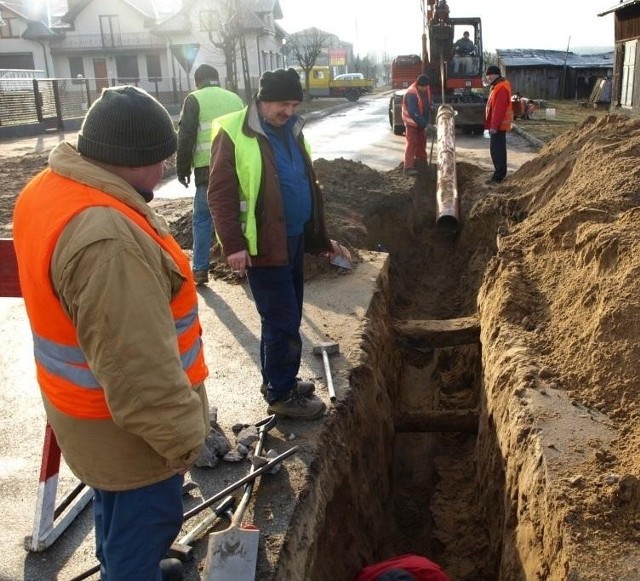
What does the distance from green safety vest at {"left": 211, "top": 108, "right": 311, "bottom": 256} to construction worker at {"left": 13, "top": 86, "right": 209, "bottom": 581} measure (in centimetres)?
142

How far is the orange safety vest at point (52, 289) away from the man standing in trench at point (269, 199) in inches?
59.6

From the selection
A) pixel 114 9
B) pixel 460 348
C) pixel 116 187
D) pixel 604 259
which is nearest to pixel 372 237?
pixel 460 348

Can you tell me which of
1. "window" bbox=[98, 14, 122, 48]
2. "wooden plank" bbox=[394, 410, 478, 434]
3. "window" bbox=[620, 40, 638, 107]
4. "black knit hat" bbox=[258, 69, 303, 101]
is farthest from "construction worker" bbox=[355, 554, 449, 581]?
"window" bbox=[98, 14, 122, 48]

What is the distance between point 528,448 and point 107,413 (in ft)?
8.14

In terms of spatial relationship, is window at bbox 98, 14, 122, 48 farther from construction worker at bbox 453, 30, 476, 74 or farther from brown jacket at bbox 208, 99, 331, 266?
brown jacket at bbox 208, 99, 331, 266

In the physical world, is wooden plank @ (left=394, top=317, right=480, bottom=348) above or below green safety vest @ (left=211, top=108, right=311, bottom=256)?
below

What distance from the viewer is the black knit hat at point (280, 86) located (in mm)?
3535

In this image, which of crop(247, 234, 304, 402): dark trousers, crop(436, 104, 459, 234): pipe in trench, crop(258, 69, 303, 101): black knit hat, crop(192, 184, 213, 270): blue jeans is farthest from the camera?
crop(436, 104, 459, 234): pipe in trench

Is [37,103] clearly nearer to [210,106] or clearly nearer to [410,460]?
[210,106]

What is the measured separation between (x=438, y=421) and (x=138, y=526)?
3.93 meters

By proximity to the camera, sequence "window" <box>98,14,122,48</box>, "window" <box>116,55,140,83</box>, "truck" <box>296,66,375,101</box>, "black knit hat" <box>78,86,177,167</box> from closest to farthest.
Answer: "black knit hat" <box>78,86,177,167</box> < "window" <box>98,14,122,48</box> < "window" <box>116,55,140,83</box> < "truck" <box>296,66,375,101</box>

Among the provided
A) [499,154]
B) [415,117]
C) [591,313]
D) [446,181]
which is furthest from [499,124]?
[591,313]

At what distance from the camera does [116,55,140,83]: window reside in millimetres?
43681

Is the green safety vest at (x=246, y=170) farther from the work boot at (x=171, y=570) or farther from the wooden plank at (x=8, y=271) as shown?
the work boot at (x=171, y=570)
